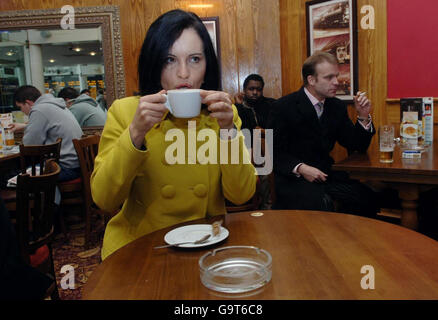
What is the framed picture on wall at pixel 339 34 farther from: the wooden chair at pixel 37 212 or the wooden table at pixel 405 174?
the wooden chair at pixel 37 212

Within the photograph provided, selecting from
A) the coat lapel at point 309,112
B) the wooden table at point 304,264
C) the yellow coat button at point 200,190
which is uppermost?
the coat lapel at point 309,112

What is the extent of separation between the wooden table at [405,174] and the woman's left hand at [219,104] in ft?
4.43

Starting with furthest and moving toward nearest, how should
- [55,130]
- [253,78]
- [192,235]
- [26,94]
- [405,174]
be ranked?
1. [253,78]
2. [26,94]
3. [55,130]
4. [405,174]
5. [192,235]

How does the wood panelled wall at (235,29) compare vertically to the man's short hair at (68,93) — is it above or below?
above

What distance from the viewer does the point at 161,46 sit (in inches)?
50.6

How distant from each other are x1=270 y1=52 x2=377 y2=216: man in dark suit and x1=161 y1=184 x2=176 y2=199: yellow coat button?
5.04ft

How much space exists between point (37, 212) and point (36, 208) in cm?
2

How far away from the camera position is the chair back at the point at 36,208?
151 cm

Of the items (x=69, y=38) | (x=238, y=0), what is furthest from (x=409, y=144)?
(x=69, y=38)

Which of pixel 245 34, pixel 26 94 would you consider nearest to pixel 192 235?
pixel 26 94

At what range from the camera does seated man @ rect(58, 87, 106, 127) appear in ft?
16.4

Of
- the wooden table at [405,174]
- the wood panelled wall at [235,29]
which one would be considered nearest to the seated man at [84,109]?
the wood panelled wall at [235,29]

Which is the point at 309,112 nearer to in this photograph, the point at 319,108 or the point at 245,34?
the point at 319,108
